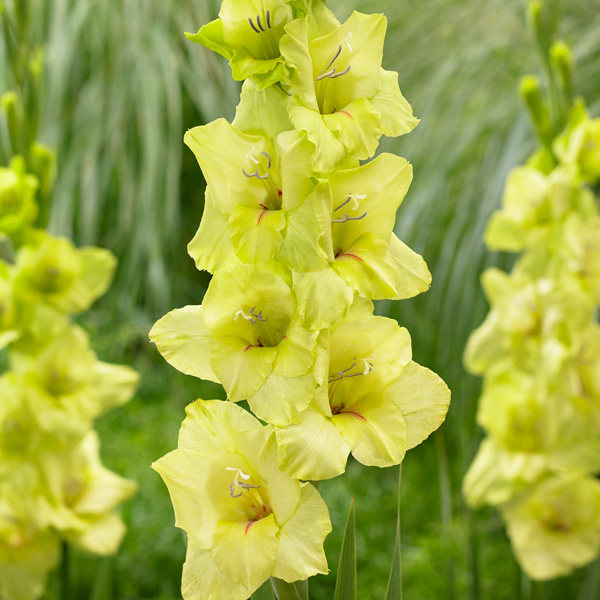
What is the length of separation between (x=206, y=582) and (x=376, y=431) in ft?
0.25

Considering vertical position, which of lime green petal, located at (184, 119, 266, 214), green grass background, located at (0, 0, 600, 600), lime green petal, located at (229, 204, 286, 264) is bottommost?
green grass background, located at (0, 0, 600, 600)

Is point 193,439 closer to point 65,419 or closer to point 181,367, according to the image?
point 181,367

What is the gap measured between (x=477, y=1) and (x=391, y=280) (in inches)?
69.2

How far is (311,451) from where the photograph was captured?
24 centimetres

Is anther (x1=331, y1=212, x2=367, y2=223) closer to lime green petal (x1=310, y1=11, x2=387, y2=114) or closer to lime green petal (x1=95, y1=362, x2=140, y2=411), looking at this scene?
lime green petal (x1=310, y1=11, x2=387, y2=114)

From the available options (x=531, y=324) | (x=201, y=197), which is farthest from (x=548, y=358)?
(x=201, y=197)

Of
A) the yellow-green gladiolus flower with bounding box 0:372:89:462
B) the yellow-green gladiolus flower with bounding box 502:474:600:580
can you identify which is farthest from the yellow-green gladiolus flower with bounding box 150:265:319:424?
the yellow-green gladiolus flower with bounding box 502:474:600:580

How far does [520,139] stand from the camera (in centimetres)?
147

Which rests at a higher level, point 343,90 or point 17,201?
point 343,90

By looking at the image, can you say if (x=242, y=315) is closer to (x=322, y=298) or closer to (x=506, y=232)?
(x=322, y=298)

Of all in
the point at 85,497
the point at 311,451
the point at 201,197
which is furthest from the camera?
the point at 201,197

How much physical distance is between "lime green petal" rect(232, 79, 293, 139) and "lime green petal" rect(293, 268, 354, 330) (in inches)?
2.1

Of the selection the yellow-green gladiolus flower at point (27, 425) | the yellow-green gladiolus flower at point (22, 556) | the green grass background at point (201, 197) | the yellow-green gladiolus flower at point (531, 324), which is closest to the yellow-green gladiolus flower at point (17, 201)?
the yellow-green gladiolus flower at point (27, 425)

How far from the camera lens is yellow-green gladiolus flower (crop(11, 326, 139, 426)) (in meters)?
0.69
